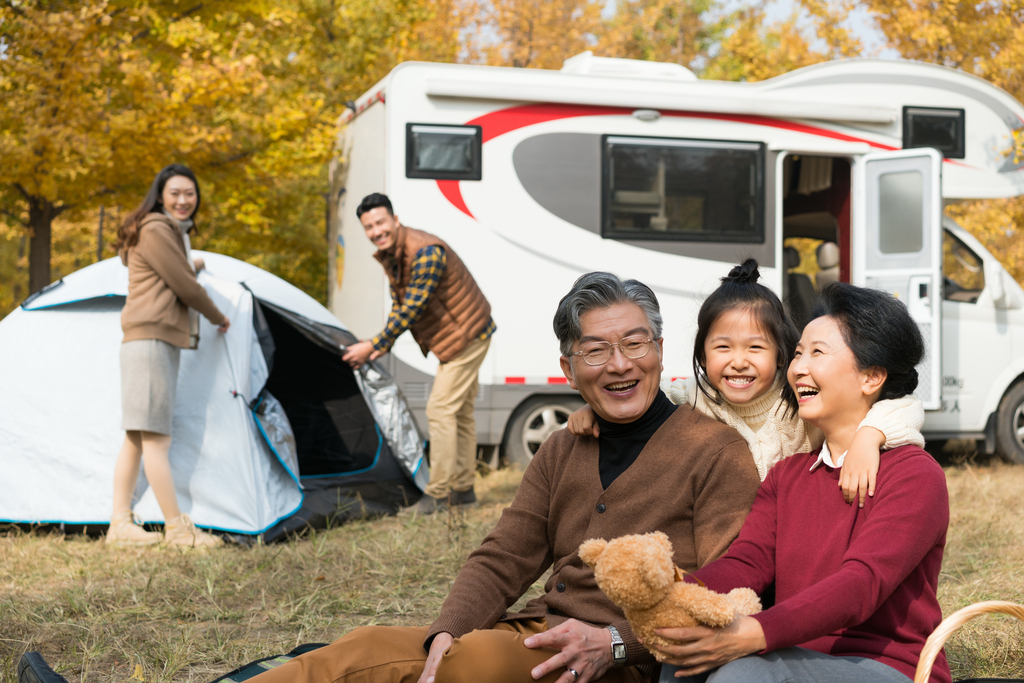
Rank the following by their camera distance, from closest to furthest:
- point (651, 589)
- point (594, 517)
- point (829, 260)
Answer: point (651, 589), point (594, 517), point (829, 260)

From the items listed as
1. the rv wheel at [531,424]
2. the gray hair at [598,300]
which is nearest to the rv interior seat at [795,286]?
the rv wheel at [531,424]

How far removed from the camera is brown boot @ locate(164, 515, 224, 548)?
13.4 ft

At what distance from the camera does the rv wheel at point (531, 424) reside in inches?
237

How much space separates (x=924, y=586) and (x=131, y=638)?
2.47 meters

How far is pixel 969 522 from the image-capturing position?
445 cm

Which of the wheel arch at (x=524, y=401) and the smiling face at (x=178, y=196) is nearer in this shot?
the smiling face at (x=178, y=196)

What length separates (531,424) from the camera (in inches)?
238

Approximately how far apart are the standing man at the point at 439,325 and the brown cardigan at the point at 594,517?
8.75 ft

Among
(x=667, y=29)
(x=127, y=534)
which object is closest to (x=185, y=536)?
(x=127, y=534)

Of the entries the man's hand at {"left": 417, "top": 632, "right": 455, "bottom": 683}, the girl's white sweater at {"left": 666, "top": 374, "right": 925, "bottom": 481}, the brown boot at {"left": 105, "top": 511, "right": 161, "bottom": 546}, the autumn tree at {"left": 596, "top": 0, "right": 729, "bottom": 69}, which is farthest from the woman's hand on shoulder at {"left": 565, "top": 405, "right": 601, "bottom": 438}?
the autumn tree at {"left": 596, "top": 0, "right": 729, "bottom": 69}

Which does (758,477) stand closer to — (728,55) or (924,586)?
(924,586)

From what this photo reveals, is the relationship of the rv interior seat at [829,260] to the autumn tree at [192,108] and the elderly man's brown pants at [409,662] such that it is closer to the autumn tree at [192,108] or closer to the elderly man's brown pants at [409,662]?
the autumn tree at [192,108]

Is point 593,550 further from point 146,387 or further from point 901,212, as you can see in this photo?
point 901,212

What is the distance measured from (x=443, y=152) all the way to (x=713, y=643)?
476cm
